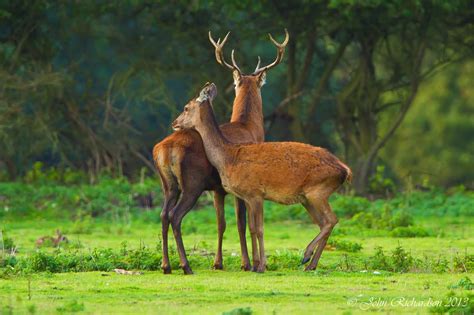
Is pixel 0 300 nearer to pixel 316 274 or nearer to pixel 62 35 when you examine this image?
pixel 316 274

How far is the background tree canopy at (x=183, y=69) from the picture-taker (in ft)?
90.2

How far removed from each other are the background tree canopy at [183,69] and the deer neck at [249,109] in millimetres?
9588

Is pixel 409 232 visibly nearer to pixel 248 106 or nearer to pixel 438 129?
pixel 248 106

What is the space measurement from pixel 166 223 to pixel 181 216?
0.23 meters

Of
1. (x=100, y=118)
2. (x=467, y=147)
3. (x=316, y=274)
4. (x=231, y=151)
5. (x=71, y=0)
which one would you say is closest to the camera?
(x=316, y=274)

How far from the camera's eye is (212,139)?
1480cm

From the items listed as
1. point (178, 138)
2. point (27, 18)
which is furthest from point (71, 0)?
point (178, 138)

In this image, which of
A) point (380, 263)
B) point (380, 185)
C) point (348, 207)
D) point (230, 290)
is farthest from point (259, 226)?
point (380, 185)

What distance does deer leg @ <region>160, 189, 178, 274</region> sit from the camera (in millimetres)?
14336

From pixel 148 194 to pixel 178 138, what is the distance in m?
11.1

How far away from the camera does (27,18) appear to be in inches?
1100

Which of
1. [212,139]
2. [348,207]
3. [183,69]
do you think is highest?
[183,69]

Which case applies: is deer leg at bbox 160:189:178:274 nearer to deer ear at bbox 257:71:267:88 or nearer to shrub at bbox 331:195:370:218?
deer ear at bbox 257:71:267:88

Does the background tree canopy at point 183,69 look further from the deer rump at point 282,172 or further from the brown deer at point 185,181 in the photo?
the deer rump at point 282,172
